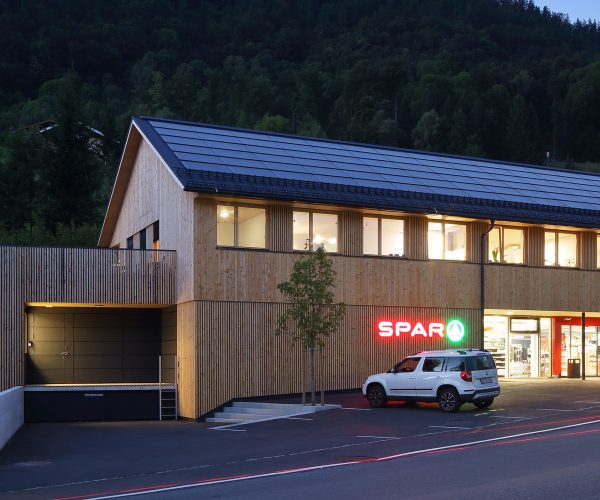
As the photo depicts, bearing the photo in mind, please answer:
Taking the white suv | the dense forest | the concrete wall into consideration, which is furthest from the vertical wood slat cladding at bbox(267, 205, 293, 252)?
the dense forest

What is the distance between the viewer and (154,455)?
2030 centimetres

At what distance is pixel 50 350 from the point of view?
111 feet

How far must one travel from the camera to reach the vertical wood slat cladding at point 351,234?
105ft

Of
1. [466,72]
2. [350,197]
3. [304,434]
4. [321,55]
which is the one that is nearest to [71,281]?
[350,197]

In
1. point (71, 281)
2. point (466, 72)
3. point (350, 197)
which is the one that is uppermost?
point (466, 72)

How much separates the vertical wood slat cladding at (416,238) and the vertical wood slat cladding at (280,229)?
461 centimetres

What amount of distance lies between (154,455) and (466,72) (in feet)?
440

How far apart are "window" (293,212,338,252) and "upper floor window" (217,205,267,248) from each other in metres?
1.25

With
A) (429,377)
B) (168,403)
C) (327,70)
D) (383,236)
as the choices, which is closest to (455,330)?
(383,236)

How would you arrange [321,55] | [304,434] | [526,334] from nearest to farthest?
[304,434], [526,334], [321,55]

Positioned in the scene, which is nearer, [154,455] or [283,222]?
[154,455]

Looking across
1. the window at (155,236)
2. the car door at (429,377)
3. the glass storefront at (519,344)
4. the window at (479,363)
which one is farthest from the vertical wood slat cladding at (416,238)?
the window at (155,236)

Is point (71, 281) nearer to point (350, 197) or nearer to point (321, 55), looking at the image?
point (350, 197)

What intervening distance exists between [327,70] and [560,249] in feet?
404
